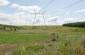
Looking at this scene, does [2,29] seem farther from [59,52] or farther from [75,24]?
[59,52]

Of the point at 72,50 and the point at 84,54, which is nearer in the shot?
the point at 84,54

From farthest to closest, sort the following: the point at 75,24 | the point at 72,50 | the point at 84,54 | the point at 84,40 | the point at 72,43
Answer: the point at 75,24 → the point at 84,40 → the point at 72,43 → the point at 72,50 → the point at 84,54

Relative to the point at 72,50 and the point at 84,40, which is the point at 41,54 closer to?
the point at 72,50

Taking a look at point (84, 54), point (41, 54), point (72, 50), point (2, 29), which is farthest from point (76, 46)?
point (2, 29)

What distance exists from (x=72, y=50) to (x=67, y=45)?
1.45ft

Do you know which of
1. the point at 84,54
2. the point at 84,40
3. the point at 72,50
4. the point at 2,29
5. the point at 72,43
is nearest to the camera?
the point at 84,54

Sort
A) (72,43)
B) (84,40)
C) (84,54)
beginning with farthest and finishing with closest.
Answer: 1. (84,40)
2. (72,43)
3. (84,54)

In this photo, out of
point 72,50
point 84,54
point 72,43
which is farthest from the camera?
point 72,43

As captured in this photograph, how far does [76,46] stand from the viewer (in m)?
8.53

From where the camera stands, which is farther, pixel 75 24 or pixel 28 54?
pixel 75 24

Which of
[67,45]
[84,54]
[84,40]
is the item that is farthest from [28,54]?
[84,40]

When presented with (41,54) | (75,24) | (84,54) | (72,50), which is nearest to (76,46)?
(72,50)

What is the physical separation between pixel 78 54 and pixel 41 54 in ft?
4.31

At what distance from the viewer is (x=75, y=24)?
117688 mm
